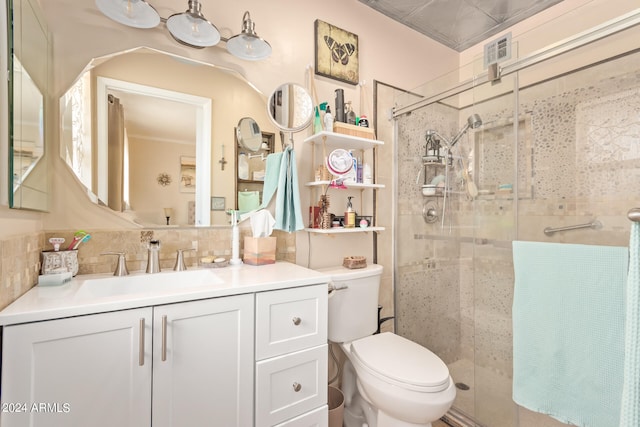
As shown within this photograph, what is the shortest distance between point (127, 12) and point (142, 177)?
698 mm

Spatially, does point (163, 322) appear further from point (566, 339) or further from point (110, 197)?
point (566, 339)

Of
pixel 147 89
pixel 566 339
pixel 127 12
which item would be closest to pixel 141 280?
pixel 147 89

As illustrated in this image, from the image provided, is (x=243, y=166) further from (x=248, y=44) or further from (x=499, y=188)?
(x=499, y=188)

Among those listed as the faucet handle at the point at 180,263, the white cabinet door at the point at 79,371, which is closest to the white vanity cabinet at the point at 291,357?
the white cabinet door at the point at 79,371

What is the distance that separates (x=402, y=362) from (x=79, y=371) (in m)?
1.22

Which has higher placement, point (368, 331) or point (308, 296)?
point (308, 296)

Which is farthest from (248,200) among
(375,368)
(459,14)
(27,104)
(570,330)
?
(459,14)

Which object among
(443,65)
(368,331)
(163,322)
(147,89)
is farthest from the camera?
(443,65)

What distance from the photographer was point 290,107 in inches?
67.3

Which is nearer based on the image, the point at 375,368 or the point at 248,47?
the point at 375,368

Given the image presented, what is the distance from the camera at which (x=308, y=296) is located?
47.3 inches

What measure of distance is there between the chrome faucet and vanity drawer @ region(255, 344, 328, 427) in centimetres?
62

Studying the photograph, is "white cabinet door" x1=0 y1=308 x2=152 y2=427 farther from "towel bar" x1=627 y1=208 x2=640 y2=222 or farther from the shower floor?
the shower floor

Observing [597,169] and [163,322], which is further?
[597,169]
